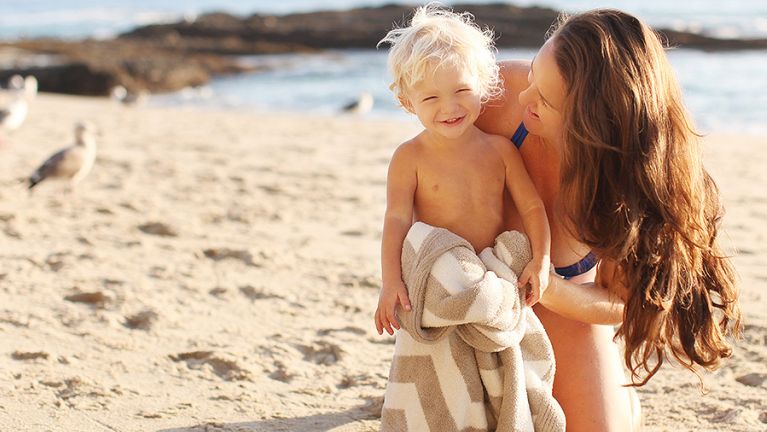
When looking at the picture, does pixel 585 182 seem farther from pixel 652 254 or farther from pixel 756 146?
pixel 756 146

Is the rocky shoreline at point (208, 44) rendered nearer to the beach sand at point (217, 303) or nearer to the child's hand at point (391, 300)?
the beach sand at point (217, 303)

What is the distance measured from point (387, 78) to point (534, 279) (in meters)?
17.3

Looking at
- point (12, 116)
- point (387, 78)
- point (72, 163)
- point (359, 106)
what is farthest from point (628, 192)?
point (387, 78)

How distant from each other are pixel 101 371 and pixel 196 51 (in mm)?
23808

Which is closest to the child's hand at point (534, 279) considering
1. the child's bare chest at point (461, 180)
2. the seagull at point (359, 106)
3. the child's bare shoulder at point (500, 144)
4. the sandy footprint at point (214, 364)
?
the child's bare chest at point (461, 180)

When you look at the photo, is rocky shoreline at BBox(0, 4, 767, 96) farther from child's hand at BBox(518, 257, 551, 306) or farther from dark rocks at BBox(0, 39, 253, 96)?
child's hand at BBox(518, 257, 551, 306)

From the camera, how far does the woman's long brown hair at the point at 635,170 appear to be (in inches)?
93.4

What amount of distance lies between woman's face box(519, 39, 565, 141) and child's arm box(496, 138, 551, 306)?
0.35 feet

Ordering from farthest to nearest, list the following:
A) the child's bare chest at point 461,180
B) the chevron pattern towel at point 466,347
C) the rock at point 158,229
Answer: the rock at point 158,229, the child's bare chest at point 461,180, the chevron pattern towel at point 466,347

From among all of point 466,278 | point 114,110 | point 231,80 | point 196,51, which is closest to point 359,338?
point 466,278

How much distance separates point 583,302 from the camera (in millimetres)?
2635

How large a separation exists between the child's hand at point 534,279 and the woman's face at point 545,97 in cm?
39

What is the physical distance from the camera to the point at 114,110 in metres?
14.5

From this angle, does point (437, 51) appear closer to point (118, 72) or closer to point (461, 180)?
point (461, 180)
